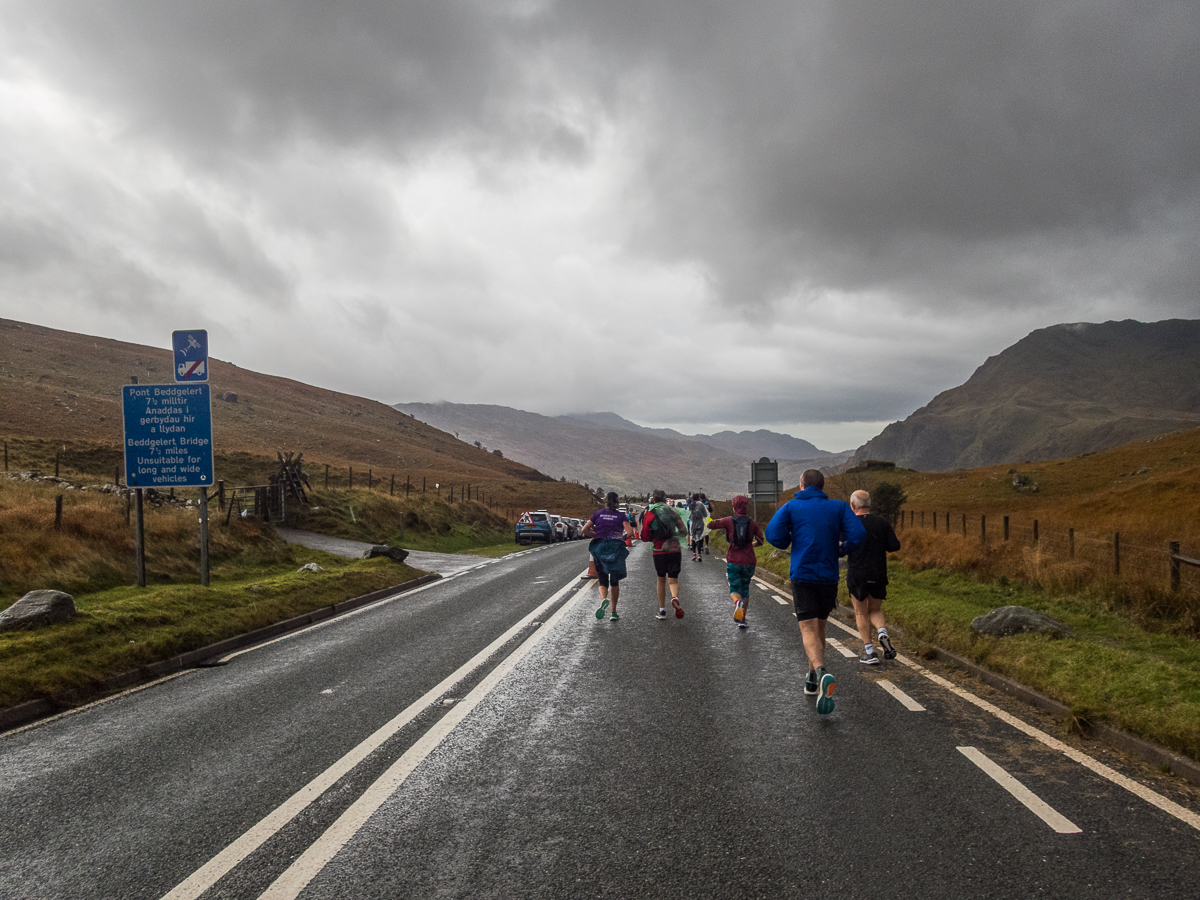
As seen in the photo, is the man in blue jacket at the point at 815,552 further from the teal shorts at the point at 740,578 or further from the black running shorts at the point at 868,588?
the teal shorts at the point at 740,578

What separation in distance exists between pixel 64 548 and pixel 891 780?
14786 millimetres

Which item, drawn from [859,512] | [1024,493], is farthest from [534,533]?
[1024,493]

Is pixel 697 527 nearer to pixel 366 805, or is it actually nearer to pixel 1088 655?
pixel 1088 655

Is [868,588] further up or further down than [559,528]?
further up

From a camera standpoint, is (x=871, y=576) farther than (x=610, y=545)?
No

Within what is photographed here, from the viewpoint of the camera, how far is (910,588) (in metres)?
14.4

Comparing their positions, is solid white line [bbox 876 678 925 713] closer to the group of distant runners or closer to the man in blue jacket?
the group of distant runners

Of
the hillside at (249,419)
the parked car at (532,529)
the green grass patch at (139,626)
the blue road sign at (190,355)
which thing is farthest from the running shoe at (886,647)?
the hillside at (249,419)

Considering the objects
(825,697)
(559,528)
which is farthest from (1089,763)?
(559,528)

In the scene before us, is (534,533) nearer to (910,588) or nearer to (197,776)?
(910,588)

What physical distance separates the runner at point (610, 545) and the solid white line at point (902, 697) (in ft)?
16.2

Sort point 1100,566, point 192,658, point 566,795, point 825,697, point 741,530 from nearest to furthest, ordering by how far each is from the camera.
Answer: point 566,795 < point 825,697 < point 192,658 < point 741,530 < point 1100,566

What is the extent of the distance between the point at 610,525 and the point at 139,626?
21.4ft

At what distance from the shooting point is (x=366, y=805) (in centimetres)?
451
